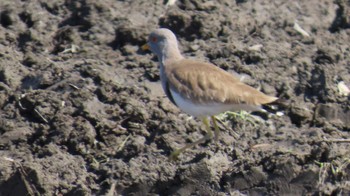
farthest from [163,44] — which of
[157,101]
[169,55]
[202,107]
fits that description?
[202,107]

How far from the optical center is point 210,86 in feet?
30.2

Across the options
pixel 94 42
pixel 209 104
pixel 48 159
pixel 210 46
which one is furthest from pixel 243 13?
pixel 48 159

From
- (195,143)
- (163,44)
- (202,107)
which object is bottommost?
(195,143)

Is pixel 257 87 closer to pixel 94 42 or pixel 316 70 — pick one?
pixel 316 70

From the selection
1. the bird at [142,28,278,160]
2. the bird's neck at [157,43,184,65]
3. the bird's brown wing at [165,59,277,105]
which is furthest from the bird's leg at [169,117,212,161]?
the bird's neck at [157,43,184,65]

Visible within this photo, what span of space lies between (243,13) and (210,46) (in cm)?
76

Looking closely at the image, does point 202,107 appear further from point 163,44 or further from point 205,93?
point 163,44

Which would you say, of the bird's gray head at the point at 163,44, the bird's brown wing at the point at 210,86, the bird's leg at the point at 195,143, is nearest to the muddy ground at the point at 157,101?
the bird's leg at the point at 195,143

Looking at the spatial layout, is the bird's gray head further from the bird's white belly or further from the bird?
the bird's white belly

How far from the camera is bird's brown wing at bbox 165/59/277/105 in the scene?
355 inches

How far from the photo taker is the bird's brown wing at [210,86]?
9.01 metres

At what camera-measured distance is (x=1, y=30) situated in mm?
10914

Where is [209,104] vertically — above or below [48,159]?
above

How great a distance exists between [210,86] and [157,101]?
859mm
